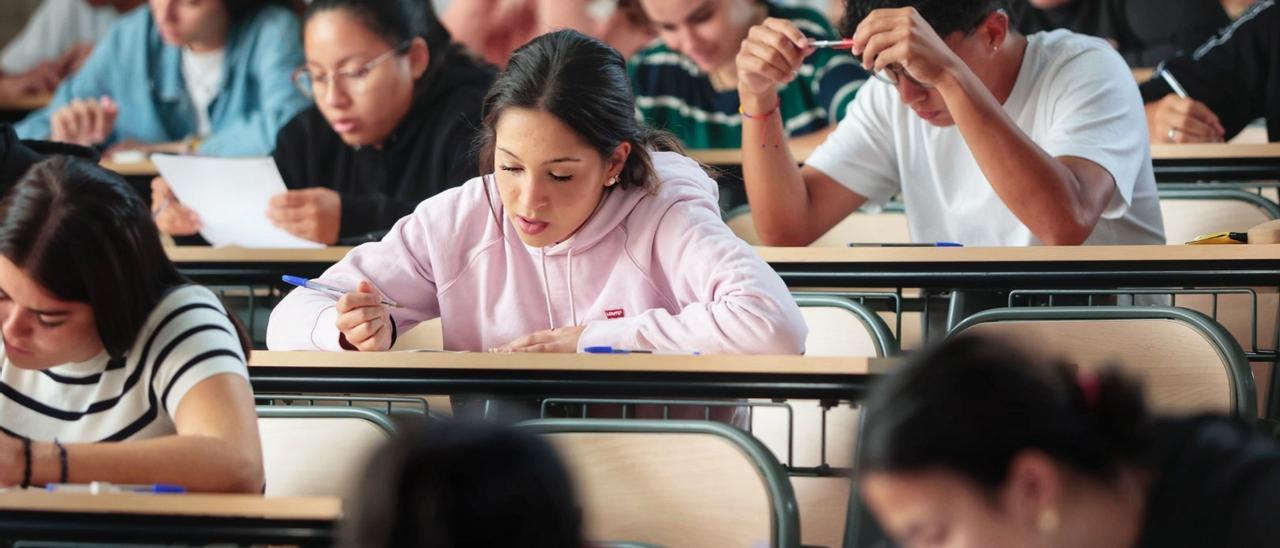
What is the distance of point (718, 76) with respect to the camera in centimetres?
393

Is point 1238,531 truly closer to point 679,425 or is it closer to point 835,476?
point 679,425

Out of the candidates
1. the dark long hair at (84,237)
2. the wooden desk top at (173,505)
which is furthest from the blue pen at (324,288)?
the wooden desk top at (173,505)

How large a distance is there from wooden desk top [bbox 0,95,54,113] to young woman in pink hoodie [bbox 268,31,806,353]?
354 centimetres

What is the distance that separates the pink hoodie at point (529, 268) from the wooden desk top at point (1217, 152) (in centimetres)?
115

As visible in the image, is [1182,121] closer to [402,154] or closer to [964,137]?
[964,137]

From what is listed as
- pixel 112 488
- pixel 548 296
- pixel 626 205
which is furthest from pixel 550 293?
pixel 112 488

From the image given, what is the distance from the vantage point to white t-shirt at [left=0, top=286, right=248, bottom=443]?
1.79m

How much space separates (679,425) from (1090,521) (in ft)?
2.16

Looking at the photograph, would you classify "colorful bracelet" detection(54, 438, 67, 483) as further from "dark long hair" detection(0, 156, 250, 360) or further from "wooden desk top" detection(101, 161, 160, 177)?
"wooden desk top" detection(101, 161, 160, 177)

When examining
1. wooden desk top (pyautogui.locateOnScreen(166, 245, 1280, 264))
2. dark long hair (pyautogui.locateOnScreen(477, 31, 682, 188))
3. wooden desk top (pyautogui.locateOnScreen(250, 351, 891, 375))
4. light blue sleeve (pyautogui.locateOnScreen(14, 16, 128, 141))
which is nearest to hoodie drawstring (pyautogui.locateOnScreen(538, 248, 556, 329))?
dark long hair (pyautogui.locateOnScreen(477, 31, 682, 188))

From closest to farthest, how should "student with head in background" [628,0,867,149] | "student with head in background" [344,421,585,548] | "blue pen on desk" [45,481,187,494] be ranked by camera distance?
"student with head in background" [344,421,585,548]
"blue pen on desk" [45,481,187,494]
"student with head in background" [628,0,867,149]

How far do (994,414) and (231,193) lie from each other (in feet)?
7.33

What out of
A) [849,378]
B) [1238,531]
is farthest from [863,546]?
[1238,531]

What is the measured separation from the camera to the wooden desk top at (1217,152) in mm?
2965
